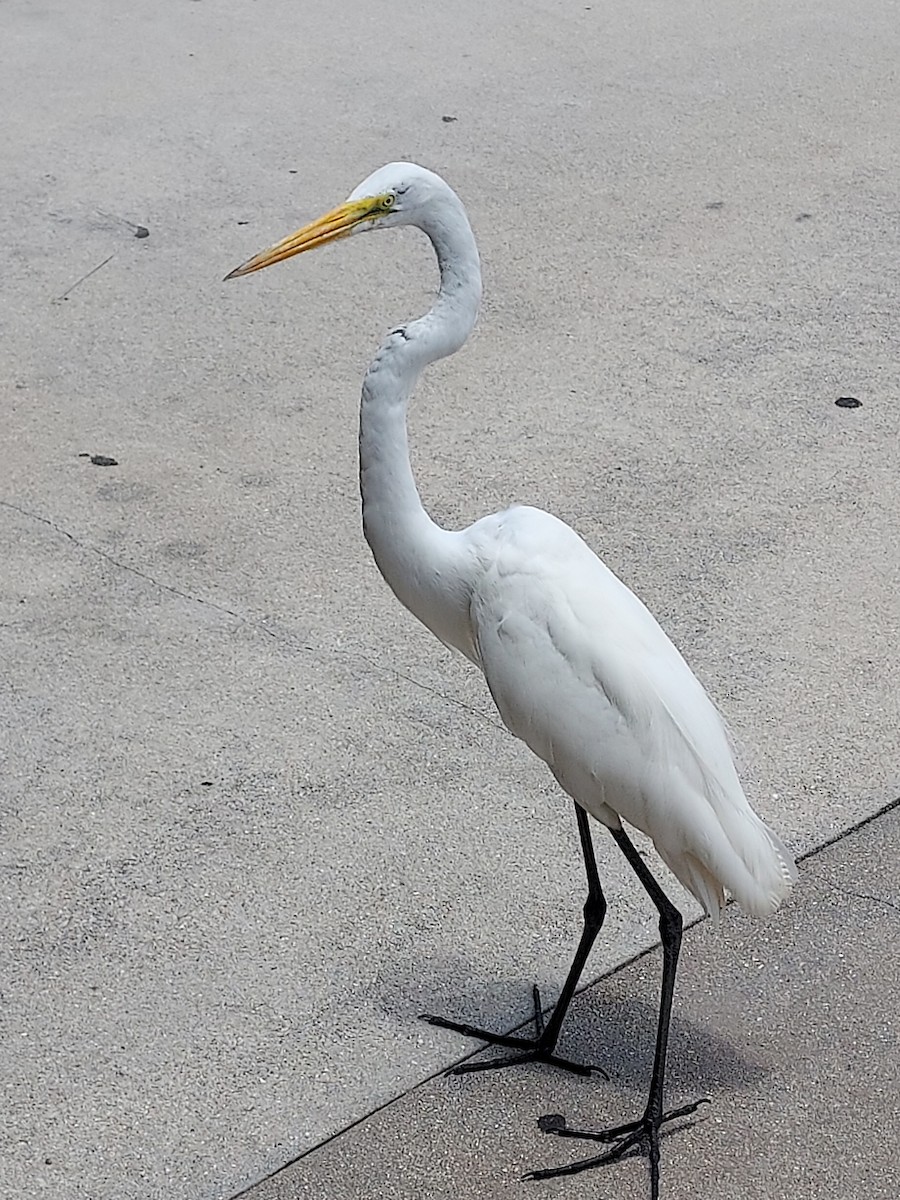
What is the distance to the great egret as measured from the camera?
2.81m

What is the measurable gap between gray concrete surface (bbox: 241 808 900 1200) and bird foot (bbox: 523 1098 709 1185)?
2cm

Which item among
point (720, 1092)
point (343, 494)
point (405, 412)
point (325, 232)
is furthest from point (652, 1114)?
point (343, 494)

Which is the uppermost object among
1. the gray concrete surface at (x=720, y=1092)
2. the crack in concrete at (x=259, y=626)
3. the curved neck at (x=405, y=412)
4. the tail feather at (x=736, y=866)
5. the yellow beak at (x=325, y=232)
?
the yellow beak at (x=325, y=232)

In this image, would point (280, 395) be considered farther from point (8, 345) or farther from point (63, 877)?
point (63, 877)

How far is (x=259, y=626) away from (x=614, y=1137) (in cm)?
171

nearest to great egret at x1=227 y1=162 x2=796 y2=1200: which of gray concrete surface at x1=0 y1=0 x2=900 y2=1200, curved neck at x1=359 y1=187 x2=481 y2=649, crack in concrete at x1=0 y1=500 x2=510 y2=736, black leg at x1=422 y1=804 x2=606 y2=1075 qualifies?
curved neck at x1=359 y1=187 x2=481 y2=649

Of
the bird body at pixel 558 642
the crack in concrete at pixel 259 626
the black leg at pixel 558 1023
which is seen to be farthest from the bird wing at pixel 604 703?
the crack in concrete at pixel 259 626

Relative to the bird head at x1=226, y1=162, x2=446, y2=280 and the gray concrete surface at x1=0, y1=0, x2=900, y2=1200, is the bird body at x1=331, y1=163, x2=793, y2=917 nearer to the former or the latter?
the bird head at x1=226, y1=162, x2=446, y2=280

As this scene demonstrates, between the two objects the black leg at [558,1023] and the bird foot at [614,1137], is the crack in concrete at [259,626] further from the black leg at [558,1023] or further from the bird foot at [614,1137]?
the bird foot at [614,1137]

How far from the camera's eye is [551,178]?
6879mm

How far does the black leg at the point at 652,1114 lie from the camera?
9.30ft

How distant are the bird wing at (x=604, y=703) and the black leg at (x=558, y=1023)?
0.17m

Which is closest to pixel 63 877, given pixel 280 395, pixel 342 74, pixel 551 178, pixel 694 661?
pixel 694 661

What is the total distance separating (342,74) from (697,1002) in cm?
551
